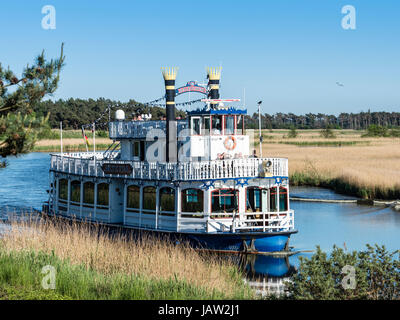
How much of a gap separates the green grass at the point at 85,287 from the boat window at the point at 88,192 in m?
10.2

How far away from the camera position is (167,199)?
70.2 feet

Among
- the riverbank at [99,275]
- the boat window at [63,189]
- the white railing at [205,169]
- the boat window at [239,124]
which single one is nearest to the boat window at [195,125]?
the boat window at [239,124]

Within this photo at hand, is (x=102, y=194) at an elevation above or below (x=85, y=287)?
above

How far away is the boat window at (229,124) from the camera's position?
22.8 meters

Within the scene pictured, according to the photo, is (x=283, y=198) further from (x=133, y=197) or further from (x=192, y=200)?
(x=133, y=197)

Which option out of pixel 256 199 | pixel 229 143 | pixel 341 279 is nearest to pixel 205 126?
pixel 229 143

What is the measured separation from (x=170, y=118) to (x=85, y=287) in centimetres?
1172

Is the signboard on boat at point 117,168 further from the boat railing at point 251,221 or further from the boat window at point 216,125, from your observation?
the boat railing at point 251,221

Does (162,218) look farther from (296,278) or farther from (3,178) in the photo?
(3,178)

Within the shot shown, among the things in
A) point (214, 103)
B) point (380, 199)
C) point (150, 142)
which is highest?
point (214, 103)

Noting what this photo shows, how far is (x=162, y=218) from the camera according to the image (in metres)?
21.4
